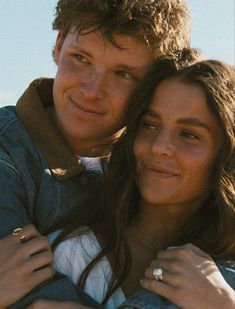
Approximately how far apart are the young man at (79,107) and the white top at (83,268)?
169 millimetres

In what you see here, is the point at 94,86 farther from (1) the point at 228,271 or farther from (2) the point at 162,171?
(1) the point at 228,271

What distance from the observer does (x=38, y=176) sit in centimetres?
355

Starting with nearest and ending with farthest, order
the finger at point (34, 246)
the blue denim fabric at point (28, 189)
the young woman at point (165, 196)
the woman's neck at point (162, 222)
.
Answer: the finger at point (34, 246), the blue denim fabric at point (28, 189), the young woman at point (165, 196), the woman's neck at point (162, 222)

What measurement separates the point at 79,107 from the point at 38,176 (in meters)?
0.47

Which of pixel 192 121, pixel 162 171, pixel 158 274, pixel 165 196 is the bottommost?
pixel 158 274

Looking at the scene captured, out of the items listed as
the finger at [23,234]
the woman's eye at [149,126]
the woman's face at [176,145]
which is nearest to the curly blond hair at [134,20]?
the woman's face at [176,145]

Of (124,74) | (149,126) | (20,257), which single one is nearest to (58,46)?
(124,74)

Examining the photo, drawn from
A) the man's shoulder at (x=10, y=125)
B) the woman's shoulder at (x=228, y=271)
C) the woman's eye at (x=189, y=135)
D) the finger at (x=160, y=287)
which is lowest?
the woman's shoulder at (x=228, y=271)

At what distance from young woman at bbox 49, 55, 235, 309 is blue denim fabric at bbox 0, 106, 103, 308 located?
13 centimetres

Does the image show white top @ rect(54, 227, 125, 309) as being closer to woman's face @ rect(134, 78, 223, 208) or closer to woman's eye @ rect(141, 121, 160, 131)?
woman's face @ rect(134, 78, 223, 208)

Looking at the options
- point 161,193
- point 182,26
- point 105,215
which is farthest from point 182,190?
point 182,26

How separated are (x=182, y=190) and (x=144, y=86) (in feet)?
2.14

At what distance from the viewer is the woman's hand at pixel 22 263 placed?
123 inches

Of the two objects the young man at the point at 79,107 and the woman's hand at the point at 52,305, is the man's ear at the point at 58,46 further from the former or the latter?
the woman's hand at the point at 52,305
